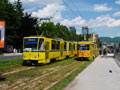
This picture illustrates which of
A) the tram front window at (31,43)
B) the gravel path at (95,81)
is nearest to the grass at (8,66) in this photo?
the tram front window at (31,43)

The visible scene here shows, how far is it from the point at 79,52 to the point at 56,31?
4362cm

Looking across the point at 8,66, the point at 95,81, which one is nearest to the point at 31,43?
the point at 8,66

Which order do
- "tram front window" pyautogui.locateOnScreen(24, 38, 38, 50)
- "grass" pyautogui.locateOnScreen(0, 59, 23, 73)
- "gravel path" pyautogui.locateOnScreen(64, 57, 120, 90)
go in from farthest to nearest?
"tram front window" pyautogui.locateOnScreen(24, 38, 38, 50), "grass" pyautogui.locateOnScreen(0, 59, 23, 73), "gravel path" pyautogui.locateOnScreen(64, 57, 120, 90)

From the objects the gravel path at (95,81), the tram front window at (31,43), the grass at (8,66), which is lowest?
the gravel path at (95,81)

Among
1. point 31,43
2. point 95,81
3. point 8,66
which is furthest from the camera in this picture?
point 31,43

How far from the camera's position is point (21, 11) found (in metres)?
58.3

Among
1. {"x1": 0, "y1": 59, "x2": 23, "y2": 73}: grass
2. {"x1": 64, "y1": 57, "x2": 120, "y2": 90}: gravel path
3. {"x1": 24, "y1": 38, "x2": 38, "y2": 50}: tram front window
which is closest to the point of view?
{"x1": 64, "y1": 57, "x2": 120, "y2": 90}: gravel path

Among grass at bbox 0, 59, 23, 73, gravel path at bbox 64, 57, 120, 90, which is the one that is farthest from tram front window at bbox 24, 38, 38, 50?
gravel path at bbox 64, 57, 120, 90

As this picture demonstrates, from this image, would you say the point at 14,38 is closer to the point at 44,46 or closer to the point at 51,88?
the point at 44,46

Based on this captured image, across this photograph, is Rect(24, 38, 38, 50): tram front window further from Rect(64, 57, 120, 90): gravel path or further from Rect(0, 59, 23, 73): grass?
Rect(64, 57, 120, 90): gravel path

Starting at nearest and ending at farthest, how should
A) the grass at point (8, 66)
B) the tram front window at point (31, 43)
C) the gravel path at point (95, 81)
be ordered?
1. the gravel path at point (95, 81)
2. the grass at point (8, 66)
3. the tram front window at point (31, 43)

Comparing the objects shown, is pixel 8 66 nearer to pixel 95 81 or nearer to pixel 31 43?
pixel 31 43

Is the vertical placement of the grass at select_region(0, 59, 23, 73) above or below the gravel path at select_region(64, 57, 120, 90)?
above

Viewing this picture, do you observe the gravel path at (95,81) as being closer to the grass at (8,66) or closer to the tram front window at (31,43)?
the grass at (8,66)
